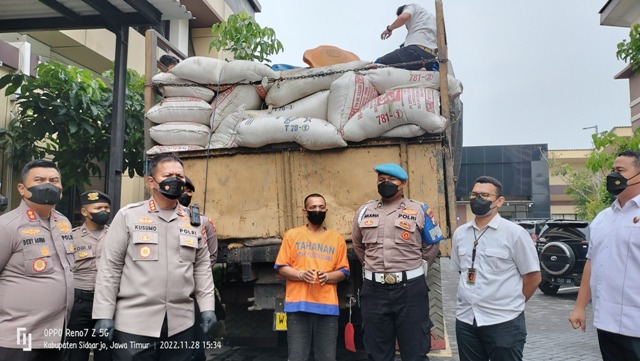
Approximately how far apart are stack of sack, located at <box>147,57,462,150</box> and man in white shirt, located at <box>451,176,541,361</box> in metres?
0.88

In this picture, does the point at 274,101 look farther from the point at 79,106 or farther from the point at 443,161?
the point at 79,106

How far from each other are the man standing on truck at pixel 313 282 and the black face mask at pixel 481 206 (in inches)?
41.4

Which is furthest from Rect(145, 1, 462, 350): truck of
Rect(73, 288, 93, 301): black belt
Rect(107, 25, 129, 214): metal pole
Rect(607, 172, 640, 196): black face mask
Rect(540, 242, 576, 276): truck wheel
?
Rect(540, 242, 576, 276): truck wheel

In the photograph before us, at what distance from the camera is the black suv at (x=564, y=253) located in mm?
8961

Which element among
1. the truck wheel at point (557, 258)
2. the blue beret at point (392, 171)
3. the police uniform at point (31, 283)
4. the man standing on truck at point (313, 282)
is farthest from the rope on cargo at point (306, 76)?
the truck wheel at point (557, 258)

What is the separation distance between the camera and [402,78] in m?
4.09

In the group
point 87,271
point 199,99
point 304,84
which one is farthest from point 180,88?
point 87,271

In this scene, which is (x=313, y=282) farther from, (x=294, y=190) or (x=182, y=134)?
(x=182, y=134)

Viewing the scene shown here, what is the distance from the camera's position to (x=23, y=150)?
7.01 meters

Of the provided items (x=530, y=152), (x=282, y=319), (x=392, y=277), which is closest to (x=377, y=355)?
(x=392, y=277)

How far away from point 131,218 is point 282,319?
64.7 inches

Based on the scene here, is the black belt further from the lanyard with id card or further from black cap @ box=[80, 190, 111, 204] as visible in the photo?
the lanyard with id card

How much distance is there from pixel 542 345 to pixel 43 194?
5441 mm

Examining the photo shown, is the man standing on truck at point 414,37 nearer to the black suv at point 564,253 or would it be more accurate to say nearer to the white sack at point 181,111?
the white sack at point 181,111
